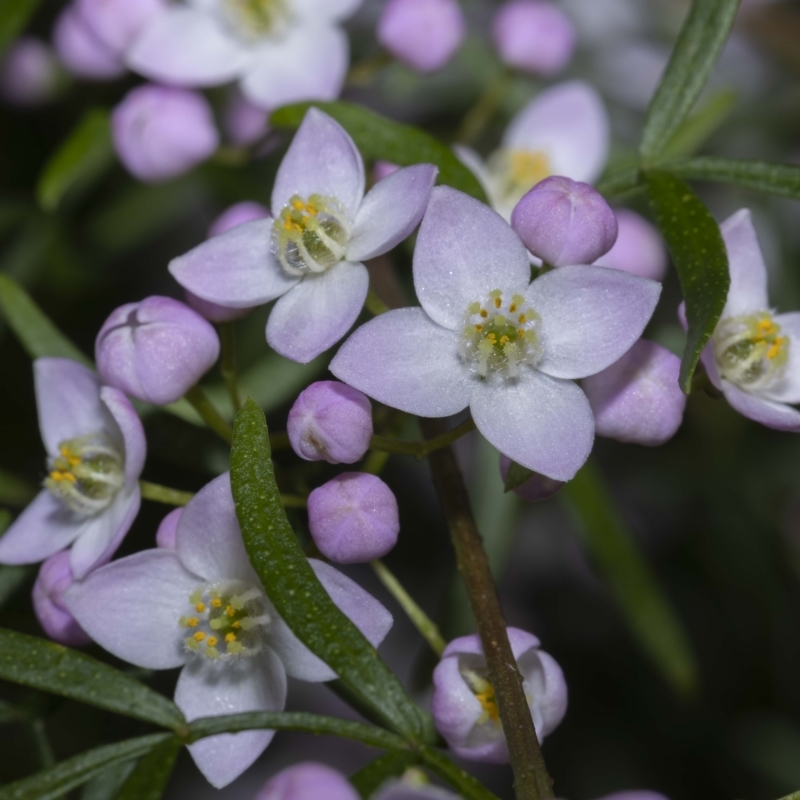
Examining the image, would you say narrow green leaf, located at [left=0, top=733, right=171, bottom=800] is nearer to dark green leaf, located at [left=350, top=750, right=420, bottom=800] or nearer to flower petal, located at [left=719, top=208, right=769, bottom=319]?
dark green leaf, located at [left=350, top=750, right=420, bottom=800]

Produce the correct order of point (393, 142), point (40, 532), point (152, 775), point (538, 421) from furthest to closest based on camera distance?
point (393, 142) → point (40, 532) → point (538, 421) → point (152, 775)

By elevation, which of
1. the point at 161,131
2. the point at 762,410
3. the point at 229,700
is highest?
the point at 762,410

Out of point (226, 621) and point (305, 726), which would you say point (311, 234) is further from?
point (305, 726)

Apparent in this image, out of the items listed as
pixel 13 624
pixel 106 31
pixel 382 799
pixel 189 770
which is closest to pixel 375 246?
pixel 382 799

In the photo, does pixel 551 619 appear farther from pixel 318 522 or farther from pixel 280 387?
pixel 318 522

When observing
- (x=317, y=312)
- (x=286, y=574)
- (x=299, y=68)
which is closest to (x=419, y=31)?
(x=299, y=68)

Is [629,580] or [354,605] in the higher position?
[354,605]
